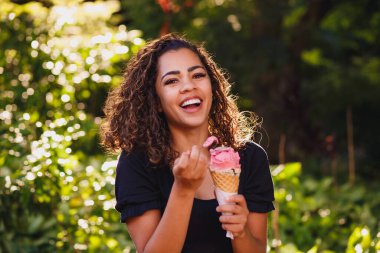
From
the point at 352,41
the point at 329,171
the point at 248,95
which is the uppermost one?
the point at 352,41

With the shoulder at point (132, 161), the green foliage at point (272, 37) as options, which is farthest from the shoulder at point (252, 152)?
the green foliage at point (272, 37)

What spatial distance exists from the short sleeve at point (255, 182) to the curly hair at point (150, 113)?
10 centimetres

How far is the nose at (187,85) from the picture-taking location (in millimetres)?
3041

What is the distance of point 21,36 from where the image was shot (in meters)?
5.92

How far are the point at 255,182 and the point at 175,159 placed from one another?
363 millimetres

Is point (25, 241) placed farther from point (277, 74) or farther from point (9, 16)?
point (277, 74)

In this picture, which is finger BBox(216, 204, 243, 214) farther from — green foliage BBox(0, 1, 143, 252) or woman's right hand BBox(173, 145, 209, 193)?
green foliage BBox(0, 1, 143, 252)

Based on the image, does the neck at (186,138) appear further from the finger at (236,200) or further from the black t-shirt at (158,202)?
the finger at (236,200)

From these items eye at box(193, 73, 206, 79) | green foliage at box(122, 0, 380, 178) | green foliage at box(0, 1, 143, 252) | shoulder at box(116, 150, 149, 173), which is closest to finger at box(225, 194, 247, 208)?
→ shoulder at box(116, 150, 149, 173)

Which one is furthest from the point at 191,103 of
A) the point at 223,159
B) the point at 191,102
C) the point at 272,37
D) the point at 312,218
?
the point at 272,37

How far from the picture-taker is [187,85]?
3.05m

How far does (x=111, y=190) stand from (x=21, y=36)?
1.77 meters

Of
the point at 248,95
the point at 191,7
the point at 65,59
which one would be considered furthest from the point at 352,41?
the point at 65,59

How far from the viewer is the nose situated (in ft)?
9.98
